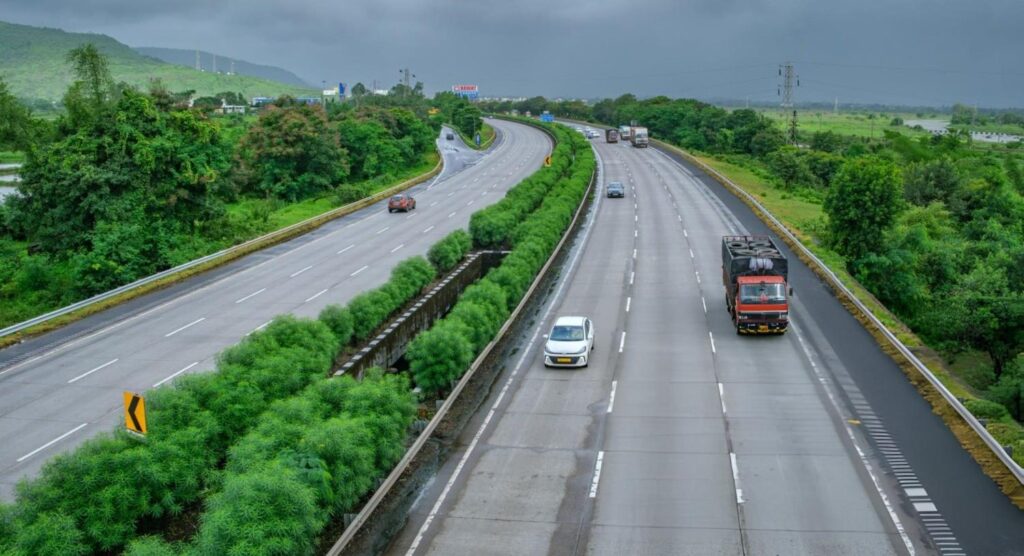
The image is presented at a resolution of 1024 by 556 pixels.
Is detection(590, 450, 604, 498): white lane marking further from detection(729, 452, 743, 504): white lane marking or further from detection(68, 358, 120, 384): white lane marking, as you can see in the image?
detection(68, 358, 120, 384): white lane marking

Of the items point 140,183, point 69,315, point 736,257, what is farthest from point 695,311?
point 140,183

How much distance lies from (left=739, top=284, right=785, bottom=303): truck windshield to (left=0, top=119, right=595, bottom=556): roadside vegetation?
1030 centimetres

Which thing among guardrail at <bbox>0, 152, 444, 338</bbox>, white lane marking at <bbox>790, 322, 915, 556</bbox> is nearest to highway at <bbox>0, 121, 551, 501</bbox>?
guardrail at <bbox>0, 152, 444, 338</bbox>

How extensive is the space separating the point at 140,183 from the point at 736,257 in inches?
1151

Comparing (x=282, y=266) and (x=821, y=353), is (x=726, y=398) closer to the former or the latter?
(x=821, y=353)

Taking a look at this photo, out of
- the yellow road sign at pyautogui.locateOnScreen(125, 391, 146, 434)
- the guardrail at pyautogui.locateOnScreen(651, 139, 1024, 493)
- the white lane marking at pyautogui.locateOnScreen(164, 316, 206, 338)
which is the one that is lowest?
the white lane marking at pyautogui.locateOnScreen(164, 316, 206, 338)

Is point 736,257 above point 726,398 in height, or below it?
above

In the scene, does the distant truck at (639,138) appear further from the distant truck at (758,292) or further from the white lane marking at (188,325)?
the white lane marking at (188,325)

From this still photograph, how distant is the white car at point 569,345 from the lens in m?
27.0

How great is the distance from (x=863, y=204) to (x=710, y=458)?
28.6 meters

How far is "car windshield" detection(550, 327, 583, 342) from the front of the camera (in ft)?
90.8

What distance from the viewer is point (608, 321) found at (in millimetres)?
32750

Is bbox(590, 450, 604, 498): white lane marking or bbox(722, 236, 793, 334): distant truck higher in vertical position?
bbox(722, 236, 793, 334): distant truck

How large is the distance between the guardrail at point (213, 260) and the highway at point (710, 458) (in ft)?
57.5
